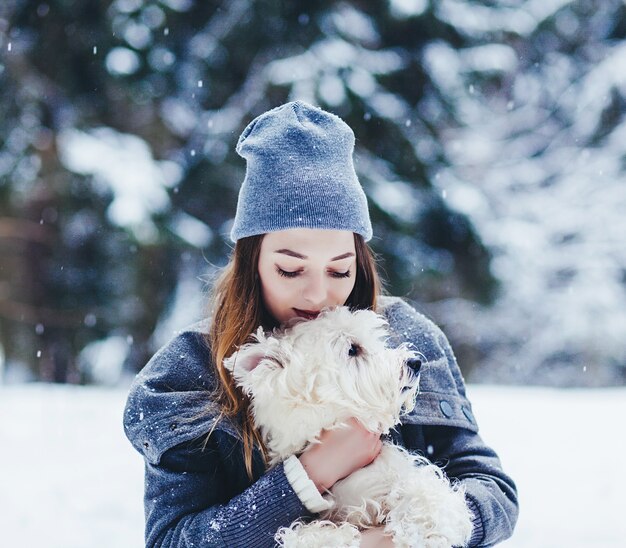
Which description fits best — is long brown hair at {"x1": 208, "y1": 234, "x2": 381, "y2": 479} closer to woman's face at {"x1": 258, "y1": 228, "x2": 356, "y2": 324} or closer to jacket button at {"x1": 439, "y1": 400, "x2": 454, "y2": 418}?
woman's face at {"x1": 258, "y1": 228, "x2": 356, "y2": 324}

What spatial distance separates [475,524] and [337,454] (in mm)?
422

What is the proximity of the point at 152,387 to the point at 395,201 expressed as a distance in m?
6.39

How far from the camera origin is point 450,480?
2031mm

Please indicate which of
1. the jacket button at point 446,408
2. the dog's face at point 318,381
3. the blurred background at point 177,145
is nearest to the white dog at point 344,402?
the dog's face at point 318,381

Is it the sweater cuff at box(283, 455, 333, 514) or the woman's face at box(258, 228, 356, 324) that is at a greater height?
the woman's face at box(258, 228, 356, 324)

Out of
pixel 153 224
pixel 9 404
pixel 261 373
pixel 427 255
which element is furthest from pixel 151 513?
pixel 427 255

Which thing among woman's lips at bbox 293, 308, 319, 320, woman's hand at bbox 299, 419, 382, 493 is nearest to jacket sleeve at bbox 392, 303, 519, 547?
woman's hand at bbox 299, 419, 382, 493

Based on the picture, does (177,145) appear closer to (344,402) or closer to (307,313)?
(307,313)

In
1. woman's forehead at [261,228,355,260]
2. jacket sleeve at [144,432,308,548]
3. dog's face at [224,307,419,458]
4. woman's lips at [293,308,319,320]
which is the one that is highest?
woman's forehead at [261,228,355,260]

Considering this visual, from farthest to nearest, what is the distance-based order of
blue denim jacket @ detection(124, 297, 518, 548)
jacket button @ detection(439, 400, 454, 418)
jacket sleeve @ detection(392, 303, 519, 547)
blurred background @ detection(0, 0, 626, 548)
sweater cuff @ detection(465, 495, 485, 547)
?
blurred background @ detection(0, 0, 626, 548), jacket button @ detection(439, 400, 454, 418), jacket sleeve @ detection(392, 303, 519, 547), sweater cuff @ detection(465, 495, 485, 547), blue denim jacket @ detection(124, 297, 518, 548)

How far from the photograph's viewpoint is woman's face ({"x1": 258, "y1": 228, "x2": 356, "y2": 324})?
1.93 m

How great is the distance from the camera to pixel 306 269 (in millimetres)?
1950

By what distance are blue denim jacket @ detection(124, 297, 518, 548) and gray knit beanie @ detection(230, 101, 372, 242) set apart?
0.42 meters

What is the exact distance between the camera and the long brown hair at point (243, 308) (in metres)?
1.91
